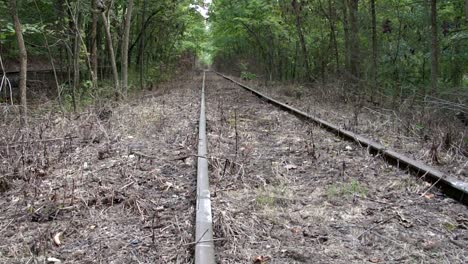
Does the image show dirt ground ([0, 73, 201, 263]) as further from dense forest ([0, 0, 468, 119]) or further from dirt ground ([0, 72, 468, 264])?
dense forest ([0, 0, 468, 119])

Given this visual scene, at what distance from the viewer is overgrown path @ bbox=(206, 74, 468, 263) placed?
303cm

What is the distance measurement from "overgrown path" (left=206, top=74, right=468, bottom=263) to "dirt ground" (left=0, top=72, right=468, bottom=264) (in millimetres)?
12

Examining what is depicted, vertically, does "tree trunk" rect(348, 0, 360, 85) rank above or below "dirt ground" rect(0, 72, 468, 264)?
above

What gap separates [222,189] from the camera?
439cm

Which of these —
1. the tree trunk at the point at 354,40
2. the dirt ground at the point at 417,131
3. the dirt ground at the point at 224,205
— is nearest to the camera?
the dirt ground at the point at 224,205

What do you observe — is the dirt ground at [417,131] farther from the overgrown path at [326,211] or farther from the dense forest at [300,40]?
the overgrown path at [326,211]

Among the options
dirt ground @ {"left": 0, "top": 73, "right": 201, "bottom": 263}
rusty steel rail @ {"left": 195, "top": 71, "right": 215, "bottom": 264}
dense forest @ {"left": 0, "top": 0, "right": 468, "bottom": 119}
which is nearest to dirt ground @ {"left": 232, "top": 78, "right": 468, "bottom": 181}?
dense forest @ {"left": 0, "top": 0, "right": 468, "bottom": 119}

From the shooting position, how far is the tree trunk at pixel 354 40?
13797 mm

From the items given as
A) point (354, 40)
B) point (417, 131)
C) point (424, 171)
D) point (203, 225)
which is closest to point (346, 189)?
point (424, 171)

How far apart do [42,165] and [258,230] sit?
3104mm

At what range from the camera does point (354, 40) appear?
14078 millimetres

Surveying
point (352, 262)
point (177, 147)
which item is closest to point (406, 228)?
point (352, 262)

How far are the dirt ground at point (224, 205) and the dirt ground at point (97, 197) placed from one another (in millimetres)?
14

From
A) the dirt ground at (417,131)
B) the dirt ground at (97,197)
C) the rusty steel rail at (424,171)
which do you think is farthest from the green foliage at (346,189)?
the dirt ground at (97,197)
